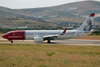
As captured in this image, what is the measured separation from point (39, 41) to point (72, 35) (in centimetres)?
945

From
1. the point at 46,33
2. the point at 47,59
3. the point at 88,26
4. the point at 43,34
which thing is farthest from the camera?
the point at 88,26

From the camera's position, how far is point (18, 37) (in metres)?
37.7

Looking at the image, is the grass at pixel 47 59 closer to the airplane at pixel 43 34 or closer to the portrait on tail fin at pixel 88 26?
the airplane at pixel 43 34

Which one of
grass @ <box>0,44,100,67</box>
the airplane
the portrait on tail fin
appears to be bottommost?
grass @ <box>0,44,100,67</box>

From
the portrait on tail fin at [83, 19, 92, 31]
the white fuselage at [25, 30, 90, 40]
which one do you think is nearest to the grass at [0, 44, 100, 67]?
the white fuselage at [25, 30, 90, 40]

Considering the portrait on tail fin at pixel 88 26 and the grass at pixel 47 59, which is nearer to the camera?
the grass at pixel 47 59

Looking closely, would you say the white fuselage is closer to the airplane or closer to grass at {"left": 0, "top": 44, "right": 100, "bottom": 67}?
the airplane

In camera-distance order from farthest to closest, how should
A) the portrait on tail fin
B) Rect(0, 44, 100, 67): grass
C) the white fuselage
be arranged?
the portrait on tail fin, the white fuselage, Rect(0, 44, 100, 67): grass

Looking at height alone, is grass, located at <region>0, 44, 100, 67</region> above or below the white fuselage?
below

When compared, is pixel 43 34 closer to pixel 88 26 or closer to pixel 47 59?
pixel 88 26

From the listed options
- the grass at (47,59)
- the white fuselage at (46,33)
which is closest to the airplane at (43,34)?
the white fuselage at (46,33)

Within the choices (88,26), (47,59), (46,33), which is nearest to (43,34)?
(46,33)

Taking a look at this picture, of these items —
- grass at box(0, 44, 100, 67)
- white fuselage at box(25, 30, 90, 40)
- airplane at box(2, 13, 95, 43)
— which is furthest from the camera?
white fuselage at box(25, 30, 90, 40)

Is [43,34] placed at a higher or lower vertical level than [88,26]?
lower
